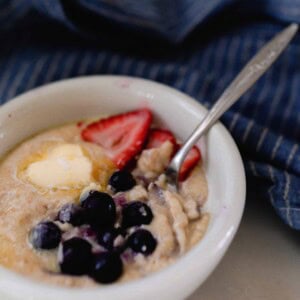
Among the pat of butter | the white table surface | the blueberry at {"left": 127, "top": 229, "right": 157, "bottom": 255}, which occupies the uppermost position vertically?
the blueberry at {"left": 127, "top": 229, "right": 157, "bottom": 255}

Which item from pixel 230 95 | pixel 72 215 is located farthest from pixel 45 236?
pixel 230 95

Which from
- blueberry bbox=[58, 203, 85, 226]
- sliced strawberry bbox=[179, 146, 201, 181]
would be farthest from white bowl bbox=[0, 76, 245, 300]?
blueberry bbox=[58, 203, 85, 226]

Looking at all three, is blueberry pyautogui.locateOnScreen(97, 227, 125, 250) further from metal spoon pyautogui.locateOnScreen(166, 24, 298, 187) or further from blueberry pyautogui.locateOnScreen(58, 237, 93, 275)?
metal spoon pyautogui.locateOnScreen(166, 24, 298, 187)

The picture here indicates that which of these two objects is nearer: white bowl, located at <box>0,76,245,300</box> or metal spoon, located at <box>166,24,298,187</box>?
white bowl, located at <box>0,76,245,300</box>

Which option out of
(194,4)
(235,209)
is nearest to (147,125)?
(235,209)

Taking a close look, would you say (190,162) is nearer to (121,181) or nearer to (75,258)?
(121,181)

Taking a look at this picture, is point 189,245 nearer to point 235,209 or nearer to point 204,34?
point 235,209

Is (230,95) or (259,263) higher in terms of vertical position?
(230,95)
